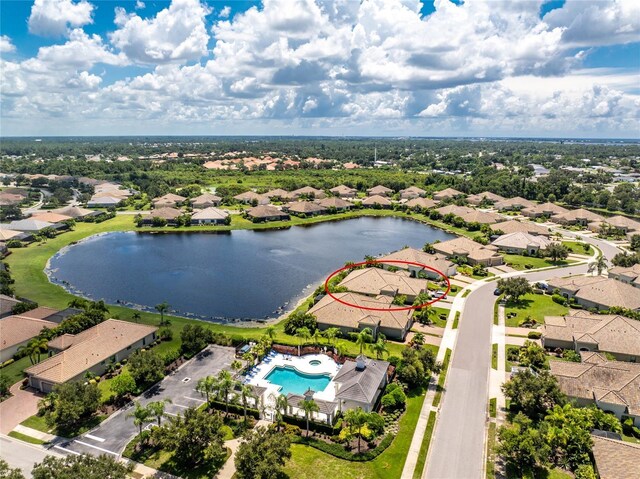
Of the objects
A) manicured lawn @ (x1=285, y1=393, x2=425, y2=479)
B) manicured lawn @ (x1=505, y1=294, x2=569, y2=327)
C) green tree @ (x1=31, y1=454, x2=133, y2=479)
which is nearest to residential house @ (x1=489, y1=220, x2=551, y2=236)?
manicured lawn @ (x1=505, y1=294, x2=569, y2=327)

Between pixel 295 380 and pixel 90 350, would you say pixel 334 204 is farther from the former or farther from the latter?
pixel 90 350

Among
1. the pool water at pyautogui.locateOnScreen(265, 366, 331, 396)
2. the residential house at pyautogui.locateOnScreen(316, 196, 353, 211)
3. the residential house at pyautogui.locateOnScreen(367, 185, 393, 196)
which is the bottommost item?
the pool water at pyautogui.locateOnScreen(265, 366, 331, 396)

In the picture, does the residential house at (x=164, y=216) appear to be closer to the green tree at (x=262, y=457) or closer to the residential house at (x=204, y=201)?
the residential house at (x=204, y=201)

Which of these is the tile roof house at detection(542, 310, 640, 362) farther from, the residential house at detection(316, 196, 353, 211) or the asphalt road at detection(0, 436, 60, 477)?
the residential house at detection(316, 196, 353, 211)

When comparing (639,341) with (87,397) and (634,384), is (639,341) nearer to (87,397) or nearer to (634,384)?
(634,384)

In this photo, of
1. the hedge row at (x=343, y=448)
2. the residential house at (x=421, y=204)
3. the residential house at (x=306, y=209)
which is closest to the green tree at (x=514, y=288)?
the hedge row at (x=343, y=448)

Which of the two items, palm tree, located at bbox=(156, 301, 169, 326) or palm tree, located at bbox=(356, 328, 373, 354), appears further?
palm tree, located at bbox=(156, 301, 169, 326)

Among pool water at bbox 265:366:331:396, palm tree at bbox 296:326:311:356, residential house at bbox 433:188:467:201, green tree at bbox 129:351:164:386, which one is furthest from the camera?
residential house at bbox 433:188:467:201
